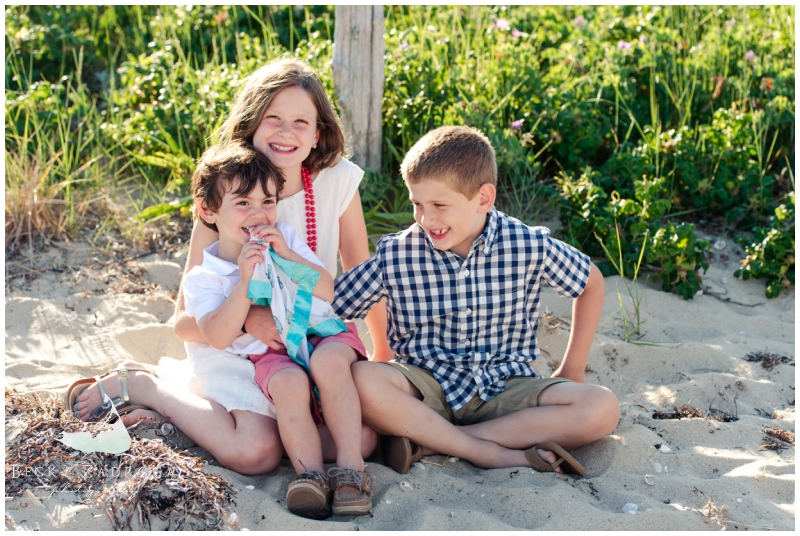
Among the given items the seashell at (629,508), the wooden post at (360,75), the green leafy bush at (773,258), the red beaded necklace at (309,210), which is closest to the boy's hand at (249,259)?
the red beaded necklace at (309,210)

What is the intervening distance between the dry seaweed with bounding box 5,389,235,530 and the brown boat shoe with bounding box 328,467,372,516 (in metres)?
0.32

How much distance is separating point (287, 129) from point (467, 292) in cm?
89

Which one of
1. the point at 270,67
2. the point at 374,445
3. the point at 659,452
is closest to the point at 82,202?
the point at 270,67

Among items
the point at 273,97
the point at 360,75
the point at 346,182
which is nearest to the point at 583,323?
the point at 346,182

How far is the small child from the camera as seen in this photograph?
7.73 ft

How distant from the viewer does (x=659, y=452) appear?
2689mm

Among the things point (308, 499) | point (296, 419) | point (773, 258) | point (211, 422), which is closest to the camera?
point (308, 499)

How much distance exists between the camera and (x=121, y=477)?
2.37m

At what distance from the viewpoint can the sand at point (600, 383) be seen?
7.48ft

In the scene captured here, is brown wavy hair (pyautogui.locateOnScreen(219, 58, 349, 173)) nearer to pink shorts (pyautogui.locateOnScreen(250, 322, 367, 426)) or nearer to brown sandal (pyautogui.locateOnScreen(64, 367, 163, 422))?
pink shorts (pyautogui.locateOnScreen(250, 322, 367, 426))

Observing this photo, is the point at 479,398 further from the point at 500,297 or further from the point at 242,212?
the point at 242,212

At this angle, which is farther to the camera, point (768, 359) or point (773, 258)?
point (773, 258)

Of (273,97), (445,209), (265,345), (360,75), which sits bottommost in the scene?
(265,345)

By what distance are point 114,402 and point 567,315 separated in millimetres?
2059
